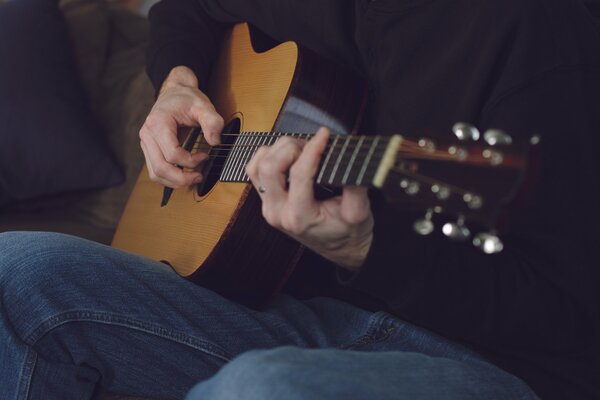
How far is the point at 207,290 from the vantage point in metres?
1.24

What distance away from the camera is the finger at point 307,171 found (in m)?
0.86

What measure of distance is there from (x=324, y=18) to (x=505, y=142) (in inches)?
29.0

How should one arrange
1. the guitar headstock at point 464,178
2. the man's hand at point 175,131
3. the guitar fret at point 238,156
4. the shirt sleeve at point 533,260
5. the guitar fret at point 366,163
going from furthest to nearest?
the man's hand at point 175,131
the guitar fret at point 238,156
the shirt sleeve at point 533,260
the guitar fret at point 366,163
the guitar headstock at point 464,178

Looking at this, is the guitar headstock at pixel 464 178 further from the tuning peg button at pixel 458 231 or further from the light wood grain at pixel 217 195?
the light wood grain at pixel 217 195

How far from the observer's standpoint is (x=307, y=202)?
88 centimetres

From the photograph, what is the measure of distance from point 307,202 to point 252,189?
302 millimetres

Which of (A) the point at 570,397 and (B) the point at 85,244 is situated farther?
(B) the point at 85,244

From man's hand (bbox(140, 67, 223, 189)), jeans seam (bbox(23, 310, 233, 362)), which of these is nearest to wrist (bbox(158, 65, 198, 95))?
man's hand (bbox(140, 67, 223, 189))

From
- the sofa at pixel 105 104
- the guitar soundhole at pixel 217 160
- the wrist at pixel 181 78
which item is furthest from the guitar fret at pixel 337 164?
the sofa at pixel 105 104

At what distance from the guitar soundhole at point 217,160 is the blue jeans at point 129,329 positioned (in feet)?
0.58

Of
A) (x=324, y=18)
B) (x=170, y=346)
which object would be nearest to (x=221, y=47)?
(x=324, y=18)

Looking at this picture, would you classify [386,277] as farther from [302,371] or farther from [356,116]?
[356,116]

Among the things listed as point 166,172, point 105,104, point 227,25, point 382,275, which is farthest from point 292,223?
point 105,104

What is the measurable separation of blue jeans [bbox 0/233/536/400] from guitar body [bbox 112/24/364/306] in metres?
0.05
